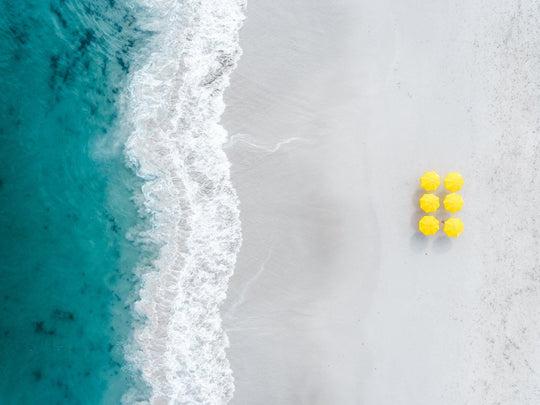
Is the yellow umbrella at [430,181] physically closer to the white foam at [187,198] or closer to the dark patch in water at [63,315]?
the white foam at [187,198]

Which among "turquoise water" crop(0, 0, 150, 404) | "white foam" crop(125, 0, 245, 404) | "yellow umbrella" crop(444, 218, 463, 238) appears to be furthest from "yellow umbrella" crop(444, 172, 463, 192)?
"turquoise water" crop(0, 0, 150, 404)

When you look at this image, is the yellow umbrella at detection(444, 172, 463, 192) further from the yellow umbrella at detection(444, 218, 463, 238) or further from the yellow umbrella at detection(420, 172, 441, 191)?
the yellow umbrella at detection(444, 218, 463, 238)

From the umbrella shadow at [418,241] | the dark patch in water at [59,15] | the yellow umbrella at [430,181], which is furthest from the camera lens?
the umbrella shadow at [418,241]

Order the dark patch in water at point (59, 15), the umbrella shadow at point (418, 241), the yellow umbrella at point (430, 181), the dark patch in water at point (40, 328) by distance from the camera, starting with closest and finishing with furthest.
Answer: the yellow umbrella at point (430, 181)
the dark patch in water at point (40, 328)
the dark patch in water at point (59, 15)
the umbrella shadow at point (418, 241)

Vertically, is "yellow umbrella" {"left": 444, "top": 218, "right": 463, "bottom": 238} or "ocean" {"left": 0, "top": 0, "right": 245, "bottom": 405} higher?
"ocean" {"left": 0, "top": 0, "right": 245, "bottom": 405}

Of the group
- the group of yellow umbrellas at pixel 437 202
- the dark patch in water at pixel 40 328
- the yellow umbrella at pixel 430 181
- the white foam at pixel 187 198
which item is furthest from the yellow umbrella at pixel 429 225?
the dark patch in water at pixel 40 328

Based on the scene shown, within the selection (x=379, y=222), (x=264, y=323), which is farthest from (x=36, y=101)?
(x=379, y=222)

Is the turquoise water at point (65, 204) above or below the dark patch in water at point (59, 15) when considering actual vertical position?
below

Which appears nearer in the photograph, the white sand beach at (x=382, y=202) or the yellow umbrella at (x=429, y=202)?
the yellow umbrella at (x=429, y=202)

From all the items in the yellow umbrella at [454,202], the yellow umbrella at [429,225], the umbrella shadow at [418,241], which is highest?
the yellow umbrella at [454,202]
